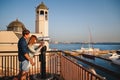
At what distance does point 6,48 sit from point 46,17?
44.4 ft

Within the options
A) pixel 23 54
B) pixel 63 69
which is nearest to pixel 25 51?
pixel 23 54

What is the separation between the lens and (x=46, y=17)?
34156 millimetres

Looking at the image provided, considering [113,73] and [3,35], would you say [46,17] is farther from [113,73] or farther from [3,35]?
[113,73]

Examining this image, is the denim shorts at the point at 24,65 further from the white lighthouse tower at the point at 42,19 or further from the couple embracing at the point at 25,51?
the white lighthouse tower at the point at 42,19

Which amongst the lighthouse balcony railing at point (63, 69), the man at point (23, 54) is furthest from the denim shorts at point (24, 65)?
the lighthouse balcony railing at point (63, 69)

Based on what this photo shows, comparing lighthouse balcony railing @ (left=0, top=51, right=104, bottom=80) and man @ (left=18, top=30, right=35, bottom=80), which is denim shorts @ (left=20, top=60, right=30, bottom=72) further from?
lighthouse balcony railing @ (left=0, top=51, right=104, bottom=80)

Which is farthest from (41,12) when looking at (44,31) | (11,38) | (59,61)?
(59,61)

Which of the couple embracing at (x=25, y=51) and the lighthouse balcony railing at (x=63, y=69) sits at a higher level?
the couple embracing at (x=25, y=51)

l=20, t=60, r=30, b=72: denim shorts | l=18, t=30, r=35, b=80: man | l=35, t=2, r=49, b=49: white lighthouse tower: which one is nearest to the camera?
l=18, t=30, r=35, b=80: man

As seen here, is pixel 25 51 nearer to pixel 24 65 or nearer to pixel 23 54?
pixel 23 54

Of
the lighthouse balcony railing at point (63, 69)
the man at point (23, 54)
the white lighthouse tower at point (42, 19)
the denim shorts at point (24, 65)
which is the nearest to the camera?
the lighthouse balcony railing at point (63, 69)

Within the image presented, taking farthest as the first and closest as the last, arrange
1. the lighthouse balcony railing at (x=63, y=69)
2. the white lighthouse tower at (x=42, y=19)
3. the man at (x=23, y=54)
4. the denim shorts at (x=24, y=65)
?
1. the white lighthouse tower at (x=42, y=19)
2. the denim shorts at (x=24, y=65)
3. the man at (x=23, y=54)
4. the lighthouse balcony railing at (x=63, y=69)

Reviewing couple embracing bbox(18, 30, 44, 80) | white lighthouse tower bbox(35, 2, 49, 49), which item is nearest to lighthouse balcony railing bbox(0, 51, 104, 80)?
couple embracing bbox(18, 30, 44, 80)

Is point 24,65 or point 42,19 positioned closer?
point 24,65
